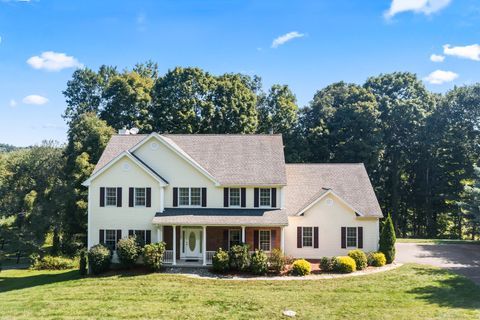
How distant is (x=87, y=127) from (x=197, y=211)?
17.1 metres

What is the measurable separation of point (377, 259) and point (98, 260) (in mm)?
17268

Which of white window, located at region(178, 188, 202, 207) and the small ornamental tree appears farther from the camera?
white window, located at region(178, 188, 202, 207)

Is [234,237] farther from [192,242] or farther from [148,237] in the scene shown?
[148,237]

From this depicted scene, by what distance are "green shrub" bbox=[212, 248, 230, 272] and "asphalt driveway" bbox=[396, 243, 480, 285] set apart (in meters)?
12.0

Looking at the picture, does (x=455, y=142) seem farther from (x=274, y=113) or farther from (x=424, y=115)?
(x=274, y=113)

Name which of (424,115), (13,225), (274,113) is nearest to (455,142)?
(424,115)

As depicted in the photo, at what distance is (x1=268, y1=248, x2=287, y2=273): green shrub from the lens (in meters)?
23.0

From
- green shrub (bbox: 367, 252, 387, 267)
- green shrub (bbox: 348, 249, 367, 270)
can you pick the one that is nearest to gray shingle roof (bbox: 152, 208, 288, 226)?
green shrub (bbox: 348, 249, 367, 270)

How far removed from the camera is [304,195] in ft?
92.7

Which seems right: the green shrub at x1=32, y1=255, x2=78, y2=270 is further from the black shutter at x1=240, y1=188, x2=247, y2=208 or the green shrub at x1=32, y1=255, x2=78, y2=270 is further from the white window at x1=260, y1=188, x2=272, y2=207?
the white window at x1=260, y1=188, x2=272, y2=207

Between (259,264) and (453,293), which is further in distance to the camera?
(259,264)

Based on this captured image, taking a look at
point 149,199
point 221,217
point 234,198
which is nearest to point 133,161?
point 149,199

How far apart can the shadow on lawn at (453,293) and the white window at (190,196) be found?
1402 cm

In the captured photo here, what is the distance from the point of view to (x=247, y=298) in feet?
61.5
